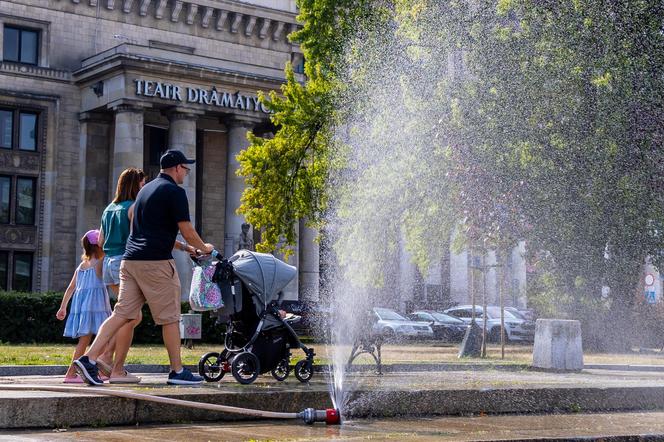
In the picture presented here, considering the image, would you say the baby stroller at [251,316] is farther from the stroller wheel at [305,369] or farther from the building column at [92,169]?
the building column at [92,169]

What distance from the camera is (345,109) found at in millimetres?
29719

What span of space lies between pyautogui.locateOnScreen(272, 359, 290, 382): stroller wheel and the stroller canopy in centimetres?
74

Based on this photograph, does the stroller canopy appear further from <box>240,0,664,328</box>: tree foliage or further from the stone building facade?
the stone building facade

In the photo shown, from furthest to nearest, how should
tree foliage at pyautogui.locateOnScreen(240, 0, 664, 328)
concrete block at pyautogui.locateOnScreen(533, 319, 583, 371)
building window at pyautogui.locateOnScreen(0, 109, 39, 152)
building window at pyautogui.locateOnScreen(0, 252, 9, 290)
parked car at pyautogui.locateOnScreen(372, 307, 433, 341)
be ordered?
building window at pyautogui.locateOnScreen(0, 109, 39, 152), building window at pyautogui.locateOnScreen(0, 252, 9, 290), parked car at pyautogui.locateOnScreen(372, 307, 433, 341), tree foliage at pyautogui.locateOnScreen(240, 0, 664, 328), concrete block at pyautogui.locateOnScreen(533, 319, 583, 371)

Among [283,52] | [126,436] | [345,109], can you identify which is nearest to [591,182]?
[345,109]

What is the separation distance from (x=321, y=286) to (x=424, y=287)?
12.2 metres

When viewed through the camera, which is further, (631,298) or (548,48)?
(631,298)

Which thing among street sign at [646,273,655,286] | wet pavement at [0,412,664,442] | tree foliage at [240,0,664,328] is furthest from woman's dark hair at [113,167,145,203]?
street sign at [646,273,655,286]

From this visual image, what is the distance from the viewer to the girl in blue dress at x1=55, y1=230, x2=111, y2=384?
10875mm

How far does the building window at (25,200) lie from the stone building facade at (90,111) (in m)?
0.06

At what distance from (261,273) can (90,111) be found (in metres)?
40.4

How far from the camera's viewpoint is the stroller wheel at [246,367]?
10.2m

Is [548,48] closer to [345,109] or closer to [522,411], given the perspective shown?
[345,109]

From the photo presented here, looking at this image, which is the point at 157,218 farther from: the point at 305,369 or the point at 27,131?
the point at 27,131
